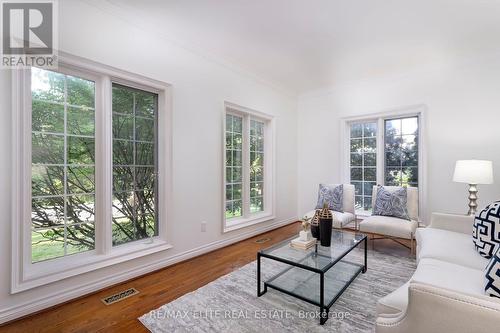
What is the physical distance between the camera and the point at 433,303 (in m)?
0.99

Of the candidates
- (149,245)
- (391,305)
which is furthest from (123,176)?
(391,305)

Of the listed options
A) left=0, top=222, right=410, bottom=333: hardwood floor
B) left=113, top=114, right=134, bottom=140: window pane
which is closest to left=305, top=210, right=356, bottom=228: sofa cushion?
left=0, top=222, right=410, bottom=333: hardwood floor

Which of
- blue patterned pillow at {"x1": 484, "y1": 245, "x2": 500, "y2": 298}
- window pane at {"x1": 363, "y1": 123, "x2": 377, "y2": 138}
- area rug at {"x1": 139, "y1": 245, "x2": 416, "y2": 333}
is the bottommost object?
area rug at {"x1": 139, "y1": 245, "x2": 416, "y2": 333}

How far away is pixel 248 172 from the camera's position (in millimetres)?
4066

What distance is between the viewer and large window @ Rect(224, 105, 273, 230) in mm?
3814

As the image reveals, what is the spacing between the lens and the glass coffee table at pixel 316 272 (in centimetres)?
186

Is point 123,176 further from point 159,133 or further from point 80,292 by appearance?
point 80,292

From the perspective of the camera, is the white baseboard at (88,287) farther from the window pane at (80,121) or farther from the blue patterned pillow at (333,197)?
the blue patterned pillow at (333,197)

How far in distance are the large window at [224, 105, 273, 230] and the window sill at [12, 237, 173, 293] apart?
4.04 ft

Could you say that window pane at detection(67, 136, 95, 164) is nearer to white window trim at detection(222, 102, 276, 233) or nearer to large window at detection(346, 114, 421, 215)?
white window trim at detection(222, 102, 276, 233)

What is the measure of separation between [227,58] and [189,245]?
2620 mm

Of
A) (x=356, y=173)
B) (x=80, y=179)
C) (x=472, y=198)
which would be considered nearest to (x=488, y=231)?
(x=472, y=198)

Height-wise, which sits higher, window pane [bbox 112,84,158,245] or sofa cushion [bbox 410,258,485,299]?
window pane [bbox 112,84,158,245]

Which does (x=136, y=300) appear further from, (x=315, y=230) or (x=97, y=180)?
(x=315, y=230)
